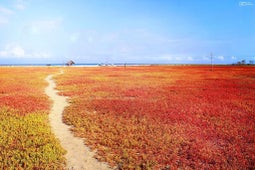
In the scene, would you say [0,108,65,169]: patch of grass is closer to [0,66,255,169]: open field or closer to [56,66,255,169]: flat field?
[0,66,255,169]: open field

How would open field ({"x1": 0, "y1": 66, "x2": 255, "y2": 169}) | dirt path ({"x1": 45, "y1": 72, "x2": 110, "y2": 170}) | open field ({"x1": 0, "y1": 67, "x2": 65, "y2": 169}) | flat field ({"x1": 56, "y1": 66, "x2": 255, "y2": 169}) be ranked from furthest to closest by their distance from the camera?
flat field ({"x1": 56, "y1": 66, "x2": 255, "y2": 169}) → open field ({"x1": 0, "y1": 66, "x2": 255, "y2": 169}) → open field ({"x1": 0, "y1": 67, "x2": 65, "y2": 169}) → dirt path ({"x1": 45, "y1": 72, "x2": 110, "y2": 170})

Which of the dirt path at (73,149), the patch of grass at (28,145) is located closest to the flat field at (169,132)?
the dirt path at (73,149)

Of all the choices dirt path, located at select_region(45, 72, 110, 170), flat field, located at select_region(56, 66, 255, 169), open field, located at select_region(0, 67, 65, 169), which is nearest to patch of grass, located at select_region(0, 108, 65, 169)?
open field, located at select_region(0, 67, 65, 169)

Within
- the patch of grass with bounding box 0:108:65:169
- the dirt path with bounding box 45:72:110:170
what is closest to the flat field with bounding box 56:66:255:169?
the dirt path with bounding box 45:72:110:170

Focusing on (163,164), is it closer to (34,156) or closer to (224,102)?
(34,156)

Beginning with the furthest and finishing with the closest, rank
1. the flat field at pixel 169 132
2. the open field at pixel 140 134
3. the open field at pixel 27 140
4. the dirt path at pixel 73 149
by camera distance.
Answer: the flat field at pixel 169 132
the open field at pixel 140 134
the open field at pixel 27 140
the dirt path at pixel 73 149

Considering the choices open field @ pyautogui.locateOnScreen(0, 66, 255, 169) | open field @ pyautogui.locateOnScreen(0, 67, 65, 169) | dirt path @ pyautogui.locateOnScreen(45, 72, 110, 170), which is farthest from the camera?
open field @ pyautogui.locateOnScreen(0, 66, 255, 169)

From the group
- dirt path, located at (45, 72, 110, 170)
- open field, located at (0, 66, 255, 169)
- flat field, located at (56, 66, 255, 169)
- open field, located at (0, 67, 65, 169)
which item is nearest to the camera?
dirt path, located at (45, 72, 110, 170)

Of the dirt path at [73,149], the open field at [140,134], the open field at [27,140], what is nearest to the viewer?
the dirt path at [73,149]

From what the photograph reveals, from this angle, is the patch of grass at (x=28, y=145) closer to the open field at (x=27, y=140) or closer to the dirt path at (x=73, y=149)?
the open field at (x=27, y=140)

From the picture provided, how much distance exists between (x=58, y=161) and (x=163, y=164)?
4.23 m

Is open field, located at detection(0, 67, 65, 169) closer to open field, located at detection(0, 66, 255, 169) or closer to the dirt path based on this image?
open field, located at detection(0, 66, 255, 169)

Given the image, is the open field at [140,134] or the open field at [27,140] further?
the open field at [140,134]

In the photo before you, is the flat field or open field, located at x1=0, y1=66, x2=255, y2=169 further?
the flat field
